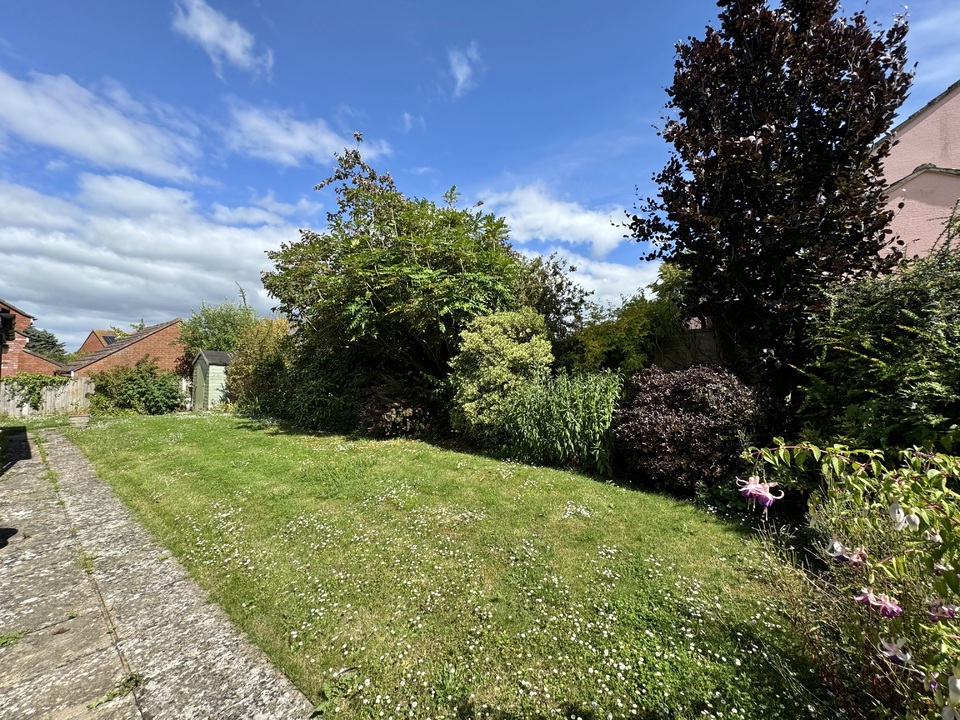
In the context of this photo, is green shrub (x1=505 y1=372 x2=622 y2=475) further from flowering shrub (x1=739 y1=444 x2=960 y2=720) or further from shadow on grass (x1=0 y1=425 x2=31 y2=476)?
shadow on grass (x1=0 y1=425 x2=31 y2=476)

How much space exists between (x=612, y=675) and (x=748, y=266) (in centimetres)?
575

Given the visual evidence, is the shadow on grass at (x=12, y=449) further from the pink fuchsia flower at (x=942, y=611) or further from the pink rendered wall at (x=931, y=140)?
the pink rendered wall at (x=931, y=140)

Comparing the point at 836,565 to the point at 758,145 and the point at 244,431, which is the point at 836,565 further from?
the point at 244,431

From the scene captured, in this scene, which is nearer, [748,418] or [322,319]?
[748,418]

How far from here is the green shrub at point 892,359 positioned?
3695 mm

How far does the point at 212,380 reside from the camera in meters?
19.3

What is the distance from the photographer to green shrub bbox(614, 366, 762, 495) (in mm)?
5035

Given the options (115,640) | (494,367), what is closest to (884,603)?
(115,640)

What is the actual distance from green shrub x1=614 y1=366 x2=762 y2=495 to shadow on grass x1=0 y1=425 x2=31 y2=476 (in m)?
10.2

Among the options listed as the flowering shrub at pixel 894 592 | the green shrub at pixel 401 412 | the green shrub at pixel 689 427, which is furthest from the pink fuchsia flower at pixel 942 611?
the green shrub at pixel 401 412

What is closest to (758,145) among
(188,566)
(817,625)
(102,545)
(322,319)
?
(817,625)

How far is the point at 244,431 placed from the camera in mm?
11156

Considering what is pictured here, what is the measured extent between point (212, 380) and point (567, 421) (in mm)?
18657

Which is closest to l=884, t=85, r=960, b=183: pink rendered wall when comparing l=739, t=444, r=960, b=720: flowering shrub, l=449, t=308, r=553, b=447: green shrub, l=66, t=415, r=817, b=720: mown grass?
l=449, t=308, r=553, b=447: green shrub
